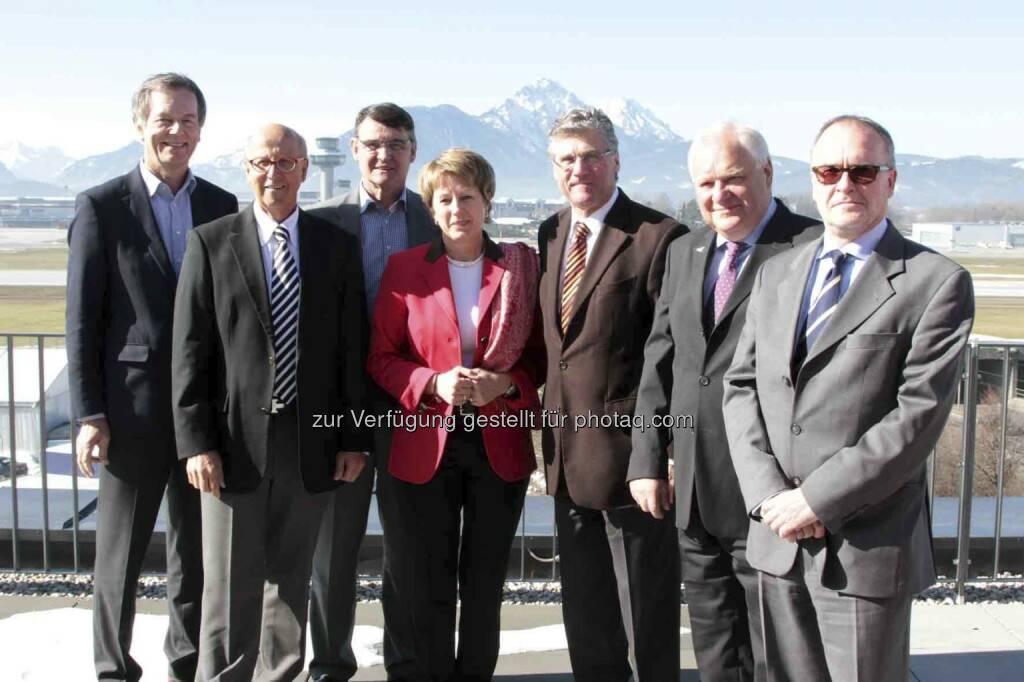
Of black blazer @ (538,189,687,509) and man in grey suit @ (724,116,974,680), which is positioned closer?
man in grey suit @ (724,116,974,680)

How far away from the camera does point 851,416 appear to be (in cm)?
216

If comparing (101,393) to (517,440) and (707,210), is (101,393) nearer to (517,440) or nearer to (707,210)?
(517,440)

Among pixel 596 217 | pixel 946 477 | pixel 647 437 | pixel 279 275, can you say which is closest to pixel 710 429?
pixel 647 437

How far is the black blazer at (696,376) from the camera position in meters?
2.57

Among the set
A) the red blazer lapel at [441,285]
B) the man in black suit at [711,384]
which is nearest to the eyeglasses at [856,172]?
the man in black suit at [711,384]

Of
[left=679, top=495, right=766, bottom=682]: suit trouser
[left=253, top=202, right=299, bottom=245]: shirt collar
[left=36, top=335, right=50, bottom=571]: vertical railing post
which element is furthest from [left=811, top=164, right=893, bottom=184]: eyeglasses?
[left=36, top=335, right=50, bottom=571]: vertical railing post

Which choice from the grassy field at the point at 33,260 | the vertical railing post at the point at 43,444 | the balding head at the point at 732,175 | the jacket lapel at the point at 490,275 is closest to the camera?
the balding head at the point at 732,175

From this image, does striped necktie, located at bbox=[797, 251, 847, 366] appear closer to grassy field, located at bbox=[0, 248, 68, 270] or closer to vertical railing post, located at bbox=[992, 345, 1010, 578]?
vertical railing post, located at bbox=[992, 345, 1010, 578]

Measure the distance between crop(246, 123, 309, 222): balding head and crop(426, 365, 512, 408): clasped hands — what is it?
74 centimetres

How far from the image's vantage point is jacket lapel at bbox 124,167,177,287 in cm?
304

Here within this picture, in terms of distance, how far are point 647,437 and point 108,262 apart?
1811mm

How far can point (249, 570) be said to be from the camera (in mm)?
2902

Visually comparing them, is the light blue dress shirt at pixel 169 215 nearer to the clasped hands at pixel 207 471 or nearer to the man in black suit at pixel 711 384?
the clasped hands at pixel 207 471

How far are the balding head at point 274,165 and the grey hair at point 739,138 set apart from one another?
4.01ft
